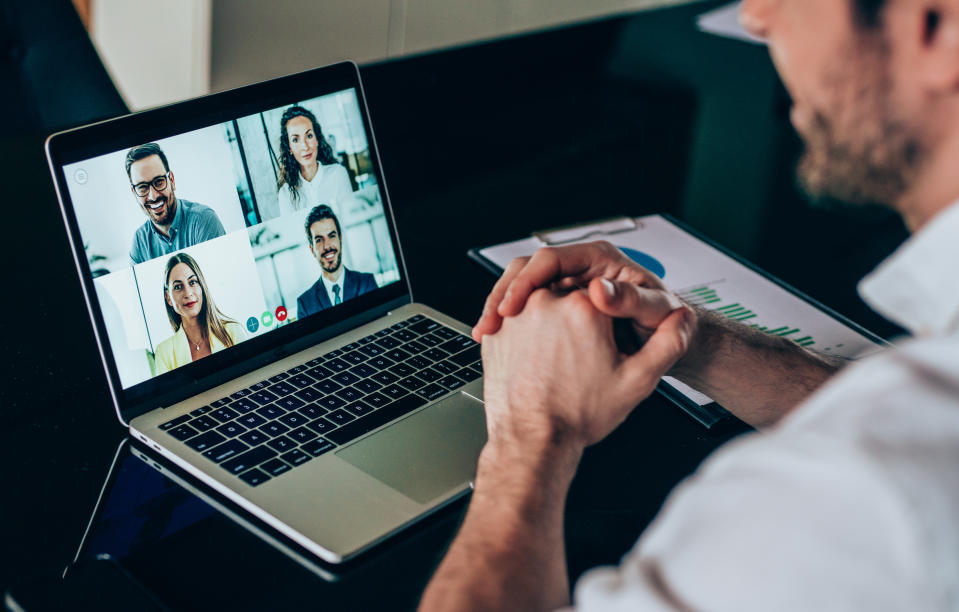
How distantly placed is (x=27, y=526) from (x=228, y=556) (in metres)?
0.17

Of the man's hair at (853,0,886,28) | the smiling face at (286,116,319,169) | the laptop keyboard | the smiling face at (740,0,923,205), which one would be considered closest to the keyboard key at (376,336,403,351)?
the laptop keyboard

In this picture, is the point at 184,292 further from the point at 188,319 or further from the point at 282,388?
the point at 282,388

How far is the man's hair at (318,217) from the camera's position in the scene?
932mm

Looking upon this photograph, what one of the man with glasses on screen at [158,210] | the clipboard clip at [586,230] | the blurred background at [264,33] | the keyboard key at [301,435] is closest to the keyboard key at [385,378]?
the keyboard key at [301,435]

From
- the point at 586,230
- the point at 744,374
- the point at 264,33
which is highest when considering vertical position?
the point at 264,33

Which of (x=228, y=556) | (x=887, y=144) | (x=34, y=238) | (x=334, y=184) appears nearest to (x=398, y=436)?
(x=228, y=556)

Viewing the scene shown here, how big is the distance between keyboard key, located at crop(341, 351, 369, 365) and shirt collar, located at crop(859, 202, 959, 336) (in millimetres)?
499

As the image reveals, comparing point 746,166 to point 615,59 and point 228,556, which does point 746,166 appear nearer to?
point 615,59

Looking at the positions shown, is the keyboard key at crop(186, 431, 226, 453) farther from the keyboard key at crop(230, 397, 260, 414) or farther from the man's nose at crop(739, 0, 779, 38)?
the man's nose at crop(739, 0, 779, 38)

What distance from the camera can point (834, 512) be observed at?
410mm

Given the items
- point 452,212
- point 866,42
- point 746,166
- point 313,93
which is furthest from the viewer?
point 746,166

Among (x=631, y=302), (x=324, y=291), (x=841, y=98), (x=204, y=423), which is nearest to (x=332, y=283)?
(x=324, y=291)

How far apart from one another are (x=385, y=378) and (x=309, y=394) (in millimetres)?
80

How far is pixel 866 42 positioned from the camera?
Answer: 541mm
